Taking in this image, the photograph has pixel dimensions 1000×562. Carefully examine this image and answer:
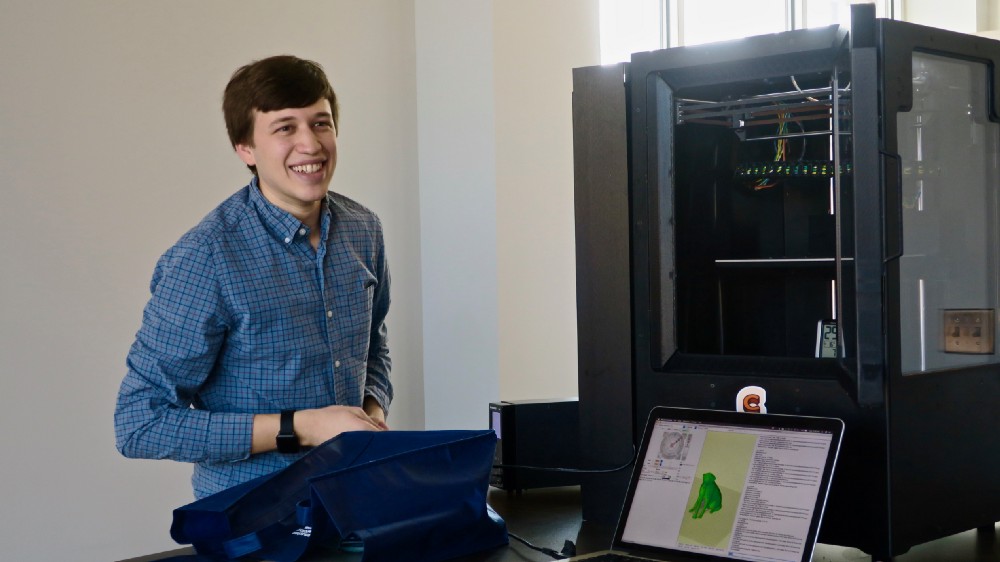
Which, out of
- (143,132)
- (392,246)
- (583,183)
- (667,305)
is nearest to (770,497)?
(667,305)

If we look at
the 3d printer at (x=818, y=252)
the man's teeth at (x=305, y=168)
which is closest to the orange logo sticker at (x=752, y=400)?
the 3d printer at (x=818, y=252)

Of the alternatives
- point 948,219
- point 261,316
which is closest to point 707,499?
point 948,219

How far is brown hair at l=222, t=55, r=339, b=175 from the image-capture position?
1.69 m

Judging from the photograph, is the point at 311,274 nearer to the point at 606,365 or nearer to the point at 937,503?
the point at 606,365

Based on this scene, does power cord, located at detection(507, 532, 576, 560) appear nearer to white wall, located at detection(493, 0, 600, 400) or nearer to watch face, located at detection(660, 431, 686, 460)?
watch face, located at detection(660, 431, 686, 460)

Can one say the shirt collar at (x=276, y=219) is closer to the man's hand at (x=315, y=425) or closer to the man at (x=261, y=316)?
the man at (x=261, y=316)

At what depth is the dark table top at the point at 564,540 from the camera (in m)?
1.33

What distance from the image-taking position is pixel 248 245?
165 cm

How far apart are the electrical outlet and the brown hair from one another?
1035 millimetres

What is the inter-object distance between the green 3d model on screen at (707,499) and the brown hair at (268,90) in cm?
89

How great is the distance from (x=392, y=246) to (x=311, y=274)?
2.27m

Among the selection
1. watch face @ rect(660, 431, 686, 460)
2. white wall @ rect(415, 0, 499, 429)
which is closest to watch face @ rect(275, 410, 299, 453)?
watch face @ rect(660, 431, 686, 460)

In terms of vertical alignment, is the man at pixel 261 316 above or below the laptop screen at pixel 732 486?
above

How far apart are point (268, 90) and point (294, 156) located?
12 cm
